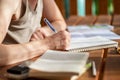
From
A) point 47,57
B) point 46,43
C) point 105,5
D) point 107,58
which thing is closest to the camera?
point 47,57

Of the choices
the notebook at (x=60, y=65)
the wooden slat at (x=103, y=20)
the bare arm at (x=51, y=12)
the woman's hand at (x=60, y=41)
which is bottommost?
the wooden slat at (x=103, y=20)

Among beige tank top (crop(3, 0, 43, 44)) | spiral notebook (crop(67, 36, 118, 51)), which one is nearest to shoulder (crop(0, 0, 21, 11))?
beige tank top (crop(3, 0, 43, 44))

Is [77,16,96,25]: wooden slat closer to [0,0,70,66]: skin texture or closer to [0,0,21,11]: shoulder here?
[0,0,70,66]: skin texture

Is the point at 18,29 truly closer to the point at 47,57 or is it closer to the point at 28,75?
the point at 47,57

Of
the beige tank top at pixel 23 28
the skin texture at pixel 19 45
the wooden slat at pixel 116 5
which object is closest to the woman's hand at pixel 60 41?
the skin texture at pixel 19 45

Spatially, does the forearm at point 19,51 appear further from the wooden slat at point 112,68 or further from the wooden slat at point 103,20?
the wooden slat at point 103,20

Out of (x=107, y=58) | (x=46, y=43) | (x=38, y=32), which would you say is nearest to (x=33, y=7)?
(x=38, y=32)

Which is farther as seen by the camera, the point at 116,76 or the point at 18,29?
the point at 18,29

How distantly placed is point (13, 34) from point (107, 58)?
21.0 inches

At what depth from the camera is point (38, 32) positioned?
163 centimetres

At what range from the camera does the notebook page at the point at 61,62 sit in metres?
0.93

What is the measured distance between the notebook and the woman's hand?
27 centimetres

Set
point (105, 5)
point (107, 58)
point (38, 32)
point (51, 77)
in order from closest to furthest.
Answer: point (51, 77) → point (107, 58) → point (38, 32) → point (105, 5)

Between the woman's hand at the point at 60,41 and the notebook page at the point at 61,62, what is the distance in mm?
236
